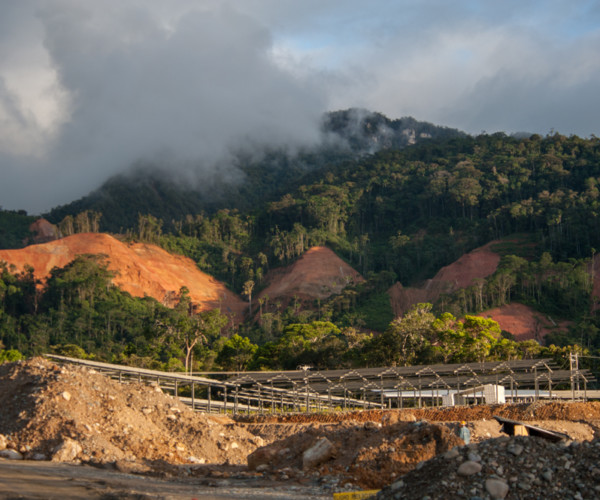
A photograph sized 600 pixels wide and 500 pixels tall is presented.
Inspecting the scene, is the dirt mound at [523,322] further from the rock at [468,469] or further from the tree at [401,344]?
the rock at [468,469]

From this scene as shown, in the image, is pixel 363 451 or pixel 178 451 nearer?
pixel 363 451

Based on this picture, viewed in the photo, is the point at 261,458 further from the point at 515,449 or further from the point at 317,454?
the point at 515,449

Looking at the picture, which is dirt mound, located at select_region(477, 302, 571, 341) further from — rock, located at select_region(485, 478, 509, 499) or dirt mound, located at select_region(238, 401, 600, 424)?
rock, located at select_region(485, 478, 509, 499)

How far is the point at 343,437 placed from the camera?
1786 cm

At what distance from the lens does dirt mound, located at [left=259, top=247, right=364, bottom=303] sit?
9394 centimetres

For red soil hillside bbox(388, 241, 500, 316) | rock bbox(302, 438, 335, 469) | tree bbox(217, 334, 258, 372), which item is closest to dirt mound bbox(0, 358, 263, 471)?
rock bbox(302, 438, 335, 469)

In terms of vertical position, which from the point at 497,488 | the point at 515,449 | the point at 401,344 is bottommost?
the point at 401,344

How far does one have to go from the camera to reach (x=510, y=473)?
10328 mm

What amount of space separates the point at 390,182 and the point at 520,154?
22906mm

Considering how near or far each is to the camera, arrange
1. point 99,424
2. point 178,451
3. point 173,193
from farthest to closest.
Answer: point 173,193, point 178,451, point 99,424

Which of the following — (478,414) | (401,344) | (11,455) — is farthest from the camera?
(401,344)

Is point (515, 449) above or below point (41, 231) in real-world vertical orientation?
below

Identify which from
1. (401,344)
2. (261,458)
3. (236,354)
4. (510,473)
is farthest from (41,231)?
(510,473)

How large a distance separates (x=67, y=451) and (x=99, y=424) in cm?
236
